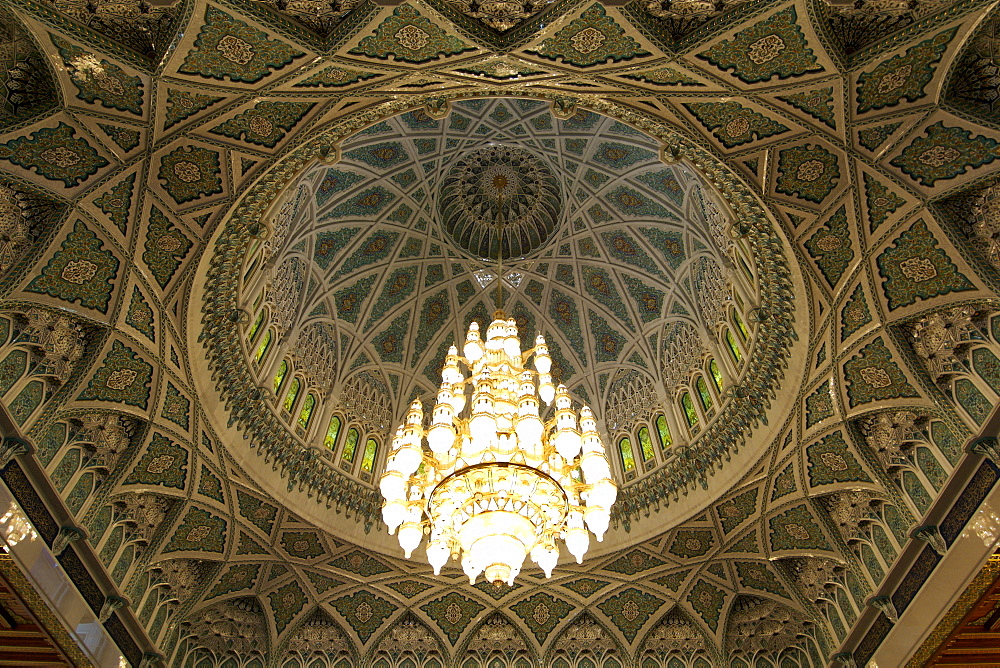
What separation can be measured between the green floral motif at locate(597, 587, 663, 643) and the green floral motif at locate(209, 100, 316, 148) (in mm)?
9614

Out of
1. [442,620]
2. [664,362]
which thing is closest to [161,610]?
[442,620]

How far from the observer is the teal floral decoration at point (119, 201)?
7922 millimetres

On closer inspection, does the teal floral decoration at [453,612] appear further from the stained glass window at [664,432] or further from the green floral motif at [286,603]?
the stained glass window at [664,432]

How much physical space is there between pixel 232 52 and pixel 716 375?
29.8 ft

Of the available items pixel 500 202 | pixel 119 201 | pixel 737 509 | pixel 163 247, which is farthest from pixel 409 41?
pixel 737 509

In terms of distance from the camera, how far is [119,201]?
806 cm

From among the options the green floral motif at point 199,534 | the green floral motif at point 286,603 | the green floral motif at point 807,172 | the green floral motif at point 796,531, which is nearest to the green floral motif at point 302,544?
the green floral motif at point 286,603

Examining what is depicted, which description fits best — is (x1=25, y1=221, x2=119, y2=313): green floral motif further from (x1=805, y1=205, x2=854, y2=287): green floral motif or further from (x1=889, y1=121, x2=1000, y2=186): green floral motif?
(x1=889, y1=121, x2=1000, y2=186): green floral motif

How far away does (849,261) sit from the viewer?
879 centimetres

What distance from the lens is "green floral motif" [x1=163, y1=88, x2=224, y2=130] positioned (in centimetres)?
743

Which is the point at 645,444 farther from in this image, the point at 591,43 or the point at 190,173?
the point at 190,173

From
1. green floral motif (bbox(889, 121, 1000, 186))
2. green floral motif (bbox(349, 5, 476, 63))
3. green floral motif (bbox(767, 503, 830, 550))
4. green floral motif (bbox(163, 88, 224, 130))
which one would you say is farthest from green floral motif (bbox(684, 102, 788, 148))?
green floral motif (bbox(767, 503, 830, 550))

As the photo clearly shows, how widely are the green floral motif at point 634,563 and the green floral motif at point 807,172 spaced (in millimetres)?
6788

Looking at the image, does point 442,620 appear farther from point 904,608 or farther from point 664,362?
point 904,608
